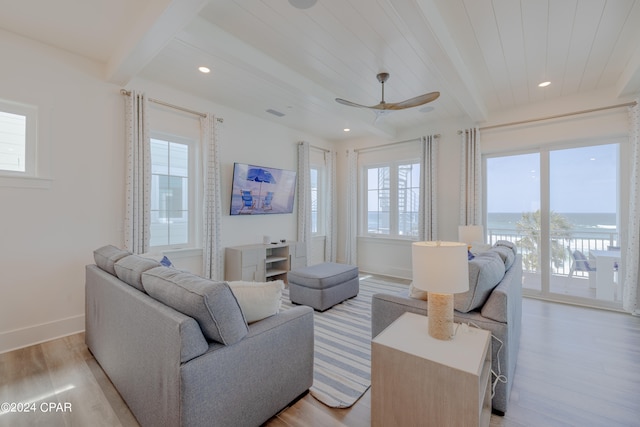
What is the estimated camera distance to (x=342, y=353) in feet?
7.85

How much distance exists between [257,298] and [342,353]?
1193mm

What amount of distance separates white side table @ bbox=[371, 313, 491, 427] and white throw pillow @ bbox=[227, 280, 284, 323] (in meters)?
0.65

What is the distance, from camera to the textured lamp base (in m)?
1.47

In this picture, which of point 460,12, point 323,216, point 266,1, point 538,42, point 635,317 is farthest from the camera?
point 323,216

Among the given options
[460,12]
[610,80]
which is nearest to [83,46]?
[460,12]

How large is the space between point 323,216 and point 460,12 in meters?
4.15

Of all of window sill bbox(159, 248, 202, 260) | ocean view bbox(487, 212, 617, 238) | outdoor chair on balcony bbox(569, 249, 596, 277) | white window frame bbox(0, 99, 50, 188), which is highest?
white window frame bbox(0, 99, 50, 188)

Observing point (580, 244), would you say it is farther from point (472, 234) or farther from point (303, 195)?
point (303, 195)

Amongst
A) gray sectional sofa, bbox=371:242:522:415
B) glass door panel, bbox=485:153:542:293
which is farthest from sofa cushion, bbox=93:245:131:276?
glass door panel, bbox=485:153:542:293

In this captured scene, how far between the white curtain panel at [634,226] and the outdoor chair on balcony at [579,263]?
1.30 ft

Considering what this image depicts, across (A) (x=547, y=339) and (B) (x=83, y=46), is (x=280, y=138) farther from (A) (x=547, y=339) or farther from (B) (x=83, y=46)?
(A) (x=547, y=339)

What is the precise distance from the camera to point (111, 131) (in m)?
2.98

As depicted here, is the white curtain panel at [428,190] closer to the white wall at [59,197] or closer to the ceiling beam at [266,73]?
the ceiling beam at [266,73]

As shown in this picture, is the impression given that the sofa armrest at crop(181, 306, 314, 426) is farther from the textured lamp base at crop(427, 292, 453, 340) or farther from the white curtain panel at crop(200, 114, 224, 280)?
the white curtain panel at crop(200, 114, 224, 280)
